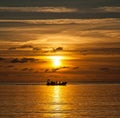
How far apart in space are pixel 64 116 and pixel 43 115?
5.72m

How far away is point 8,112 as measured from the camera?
389 feet

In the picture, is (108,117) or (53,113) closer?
(108,117)

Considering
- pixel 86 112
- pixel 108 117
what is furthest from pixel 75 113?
pixel 108 117

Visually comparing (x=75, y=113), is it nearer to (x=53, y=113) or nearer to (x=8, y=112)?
(x=53, y=113)

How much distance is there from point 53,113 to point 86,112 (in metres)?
8.66

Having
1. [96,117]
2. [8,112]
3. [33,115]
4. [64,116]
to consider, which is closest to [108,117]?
[96,117]

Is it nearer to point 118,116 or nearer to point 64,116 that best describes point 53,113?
point 64,116

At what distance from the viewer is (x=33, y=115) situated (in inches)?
4461

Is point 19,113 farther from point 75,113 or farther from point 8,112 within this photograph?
point 75,113

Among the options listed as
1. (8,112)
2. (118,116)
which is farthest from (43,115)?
(118,116)

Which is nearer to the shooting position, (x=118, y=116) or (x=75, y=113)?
(x=118, y=116)

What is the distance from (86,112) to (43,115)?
12823mm

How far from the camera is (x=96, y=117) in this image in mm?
107750

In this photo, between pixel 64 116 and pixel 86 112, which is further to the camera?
pixel 86 112
